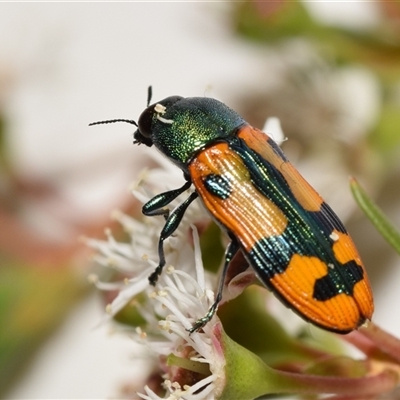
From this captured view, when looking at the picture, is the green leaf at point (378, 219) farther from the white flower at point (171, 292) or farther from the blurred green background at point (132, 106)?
the blurred green background at point (132, 106)

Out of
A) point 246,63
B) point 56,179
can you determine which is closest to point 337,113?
point 246,63

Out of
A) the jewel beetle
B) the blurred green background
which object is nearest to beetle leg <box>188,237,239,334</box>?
the jewel beetle

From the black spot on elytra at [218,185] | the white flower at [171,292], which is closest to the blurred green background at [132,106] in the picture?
the white flower at [171,292]

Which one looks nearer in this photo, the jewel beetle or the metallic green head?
the jewel beetle

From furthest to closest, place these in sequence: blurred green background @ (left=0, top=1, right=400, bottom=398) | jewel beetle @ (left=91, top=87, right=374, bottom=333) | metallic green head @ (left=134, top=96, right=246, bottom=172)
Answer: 1. blurred green background @ (left=0, top=1, right=400, bottom=398)
2. metallic green head @ (left=134, top=96, right=246, bottom=172)
3. jewel beetle @ (left=91, top=87, right=374, bottom=333)

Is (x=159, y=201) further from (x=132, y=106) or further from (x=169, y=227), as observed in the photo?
(x=132, y=106)

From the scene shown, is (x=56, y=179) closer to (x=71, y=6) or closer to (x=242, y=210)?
(x=71, y=6)

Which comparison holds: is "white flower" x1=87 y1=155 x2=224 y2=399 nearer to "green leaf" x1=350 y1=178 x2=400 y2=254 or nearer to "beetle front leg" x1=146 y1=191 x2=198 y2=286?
"beetle front leg" x1=146 y1=191 x2=198 y2=286

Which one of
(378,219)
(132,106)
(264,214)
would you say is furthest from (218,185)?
Answer: (132,106)
